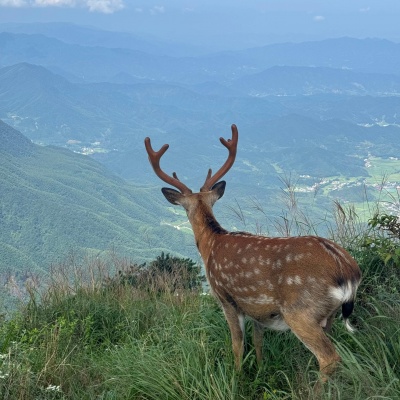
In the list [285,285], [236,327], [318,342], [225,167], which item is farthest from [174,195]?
[318,342]

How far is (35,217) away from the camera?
425 feet

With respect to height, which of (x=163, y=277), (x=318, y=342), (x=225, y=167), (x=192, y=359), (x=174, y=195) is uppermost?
(x=225, y=167)

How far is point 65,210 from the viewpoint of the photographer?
438 feet

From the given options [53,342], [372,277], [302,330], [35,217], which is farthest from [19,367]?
[35,217]

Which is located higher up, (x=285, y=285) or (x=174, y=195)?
(x=174, y=195)

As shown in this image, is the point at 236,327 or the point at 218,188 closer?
the point at 236,327

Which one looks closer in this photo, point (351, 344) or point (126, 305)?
point (351, 344)

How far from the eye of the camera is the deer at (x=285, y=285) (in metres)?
3.72

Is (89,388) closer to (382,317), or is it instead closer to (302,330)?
(302,330)

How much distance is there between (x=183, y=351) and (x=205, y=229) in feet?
3.28

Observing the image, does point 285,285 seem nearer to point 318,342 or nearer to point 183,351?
point 318,342

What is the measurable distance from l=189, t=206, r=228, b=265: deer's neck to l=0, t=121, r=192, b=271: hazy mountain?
69706 millimetres

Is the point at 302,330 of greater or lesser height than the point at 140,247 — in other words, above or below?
above

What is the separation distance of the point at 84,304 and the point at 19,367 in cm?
177
